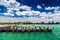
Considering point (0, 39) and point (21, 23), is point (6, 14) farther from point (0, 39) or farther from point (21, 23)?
point (0, 39)

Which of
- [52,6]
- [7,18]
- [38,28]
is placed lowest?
[38,28]

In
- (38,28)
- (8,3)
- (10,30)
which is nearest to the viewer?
(8,3)

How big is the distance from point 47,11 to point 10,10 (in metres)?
1.24

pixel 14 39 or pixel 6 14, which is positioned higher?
pixel 6 14

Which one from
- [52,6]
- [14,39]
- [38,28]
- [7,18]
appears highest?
[52,6]

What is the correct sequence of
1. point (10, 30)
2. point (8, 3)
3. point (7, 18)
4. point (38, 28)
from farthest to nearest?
point (10, 30) < point (38, 28) < point (7, 18) < point (8, 3)

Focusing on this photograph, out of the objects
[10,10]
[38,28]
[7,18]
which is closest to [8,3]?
[10,10]

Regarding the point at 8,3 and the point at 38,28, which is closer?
the point at 8,3

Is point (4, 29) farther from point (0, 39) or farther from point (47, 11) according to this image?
point (47, 11)

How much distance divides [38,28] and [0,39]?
148 centimetres

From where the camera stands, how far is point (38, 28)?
194 inches

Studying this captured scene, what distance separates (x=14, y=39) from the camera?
441 cm

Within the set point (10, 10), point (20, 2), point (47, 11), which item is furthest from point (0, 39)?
point (47, 11)

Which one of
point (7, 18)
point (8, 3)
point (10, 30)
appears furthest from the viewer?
point (10, 30)
